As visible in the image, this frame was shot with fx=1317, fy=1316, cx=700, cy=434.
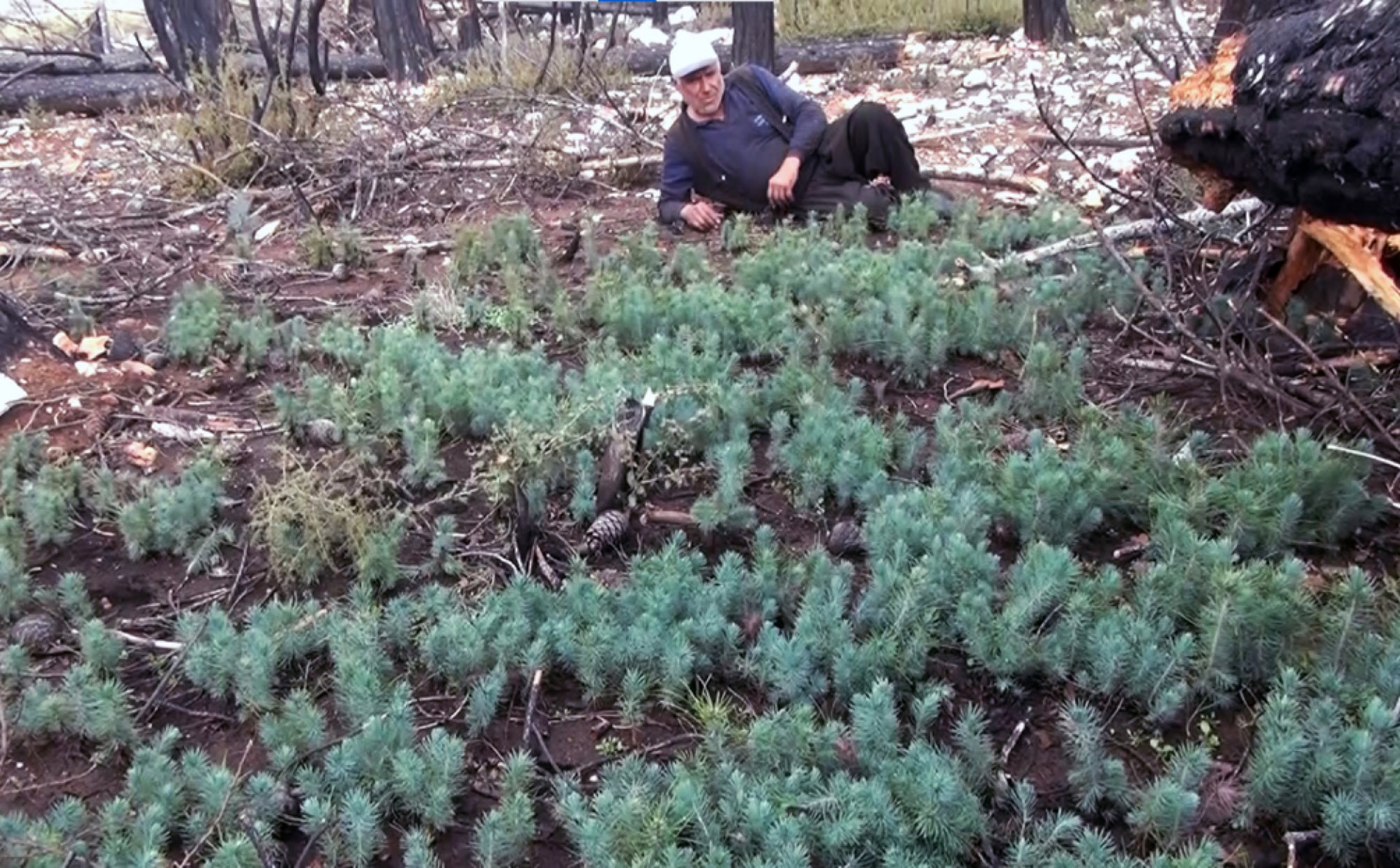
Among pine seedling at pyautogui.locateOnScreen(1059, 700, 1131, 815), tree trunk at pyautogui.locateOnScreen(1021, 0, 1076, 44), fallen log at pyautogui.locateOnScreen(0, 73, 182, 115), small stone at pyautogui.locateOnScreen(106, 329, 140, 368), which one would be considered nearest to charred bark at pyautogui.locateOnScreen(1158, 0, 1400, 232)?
pine seedling at pyautogui.locateOnScreen(1059, 700, 1131, 815)

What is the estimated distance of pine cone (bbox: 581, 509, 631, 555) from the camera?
11.9 feet

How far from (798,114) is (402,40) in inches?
215

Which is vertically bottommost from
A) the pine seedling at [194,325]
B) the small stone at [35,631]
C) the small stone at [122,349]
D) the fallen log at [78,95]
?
the small stone at [35,631]

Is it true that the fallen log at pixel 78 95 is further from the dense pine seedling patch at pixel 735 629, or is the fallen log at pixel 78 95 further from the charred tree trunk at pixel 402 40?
the dense pine seedling patch at pixel 735 629

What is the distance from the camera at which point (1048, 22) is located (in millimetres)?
10414

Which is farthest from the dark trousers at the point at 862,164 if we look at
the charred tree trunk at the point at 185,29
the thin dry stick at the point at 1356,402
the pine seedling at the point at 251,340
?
the charred tree trunk at the point at 185,29

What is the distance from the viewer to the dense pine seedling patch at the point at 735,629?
8.46 ft

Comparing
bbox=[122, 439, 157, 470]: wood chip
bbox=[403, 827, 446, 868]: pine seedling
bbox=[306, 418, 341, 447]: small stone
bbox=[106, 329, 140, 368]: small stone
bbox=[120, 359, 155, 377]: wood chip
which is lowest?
bbox=[403, 827, 446, 868]: pine seedling

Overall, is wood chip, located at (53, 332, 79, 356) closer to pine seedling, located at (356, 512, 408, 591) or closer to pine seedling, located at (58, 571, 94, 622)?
pine seedling, located at (58, 571, 94, 622)

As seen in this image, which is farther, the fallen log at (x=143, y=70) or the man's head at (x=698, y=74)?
the fallen log at (x=143, y=70)

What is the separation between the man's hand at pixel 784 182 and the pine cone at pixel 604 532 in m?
3.29

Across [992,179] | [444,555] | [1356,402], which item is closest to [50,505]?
[444,555]

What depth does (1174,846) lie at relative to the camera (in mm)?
2502

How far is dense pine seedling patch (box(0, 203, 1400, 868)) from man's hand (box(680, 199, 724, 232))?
197 centimetres
